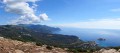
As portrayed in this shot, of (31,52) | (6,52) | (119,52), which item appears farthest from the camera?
(119,52)

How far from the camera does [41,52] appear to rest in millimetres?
27547

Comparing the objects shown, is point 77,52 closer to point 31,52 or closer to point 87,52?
point 87,52

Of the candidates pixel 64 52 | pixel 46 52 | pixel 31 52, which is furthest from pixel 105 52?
pixel 31 52

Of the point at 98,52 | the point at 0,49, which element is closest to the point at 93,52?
the point at 98,52

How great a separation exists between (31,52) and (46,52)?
2576mm

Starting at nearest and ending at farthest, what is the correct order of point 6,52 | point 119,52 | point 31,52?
1. point 6,52
2. point 31,52
3. point 119,52

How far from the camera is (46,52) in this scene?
2802 centimetres

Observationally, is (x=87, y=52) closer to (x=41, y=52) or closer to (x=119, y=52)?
(x=119, y=52)

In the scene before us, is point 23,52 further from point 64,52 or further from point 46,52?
point 64,52

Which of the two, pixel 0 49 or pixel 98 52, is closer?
pixel 0 49

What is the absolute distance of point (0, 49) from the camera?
25594 millimetres

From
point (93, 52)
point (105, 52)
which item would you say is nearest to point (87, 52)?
point (93, 52)

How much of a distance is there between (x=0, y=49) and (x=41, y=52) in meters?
6.03

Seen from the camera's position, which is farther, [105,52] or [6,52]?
[105,52]
